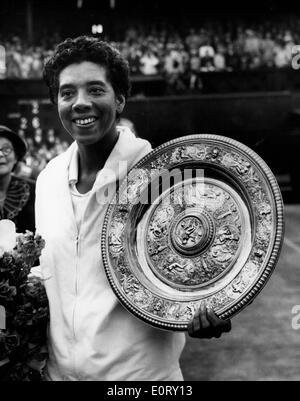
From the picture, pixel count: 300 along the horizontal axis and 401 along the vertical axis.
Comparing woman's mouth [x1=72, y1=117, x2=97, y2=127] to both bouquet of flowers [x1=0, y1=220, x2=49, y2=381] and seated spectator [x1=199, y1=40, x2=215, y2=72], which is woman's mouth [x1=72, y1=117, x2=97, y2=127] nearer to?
bouquet of flowers [x1=0, y1=220, x2=49, y2=381]

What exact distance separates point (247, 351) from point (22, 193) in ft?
6.18

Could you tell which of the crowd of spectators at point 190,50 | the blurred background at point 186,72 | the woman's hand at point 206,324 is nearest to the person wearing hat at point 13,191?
the woman's hand at point 206,324

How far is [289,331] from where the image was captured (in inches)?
157

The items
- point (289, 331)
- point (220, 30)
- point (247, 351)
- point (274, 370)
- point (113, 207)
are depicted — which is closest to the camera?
point (113, 207)

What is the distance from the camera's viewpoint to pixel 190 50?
31.8 ft

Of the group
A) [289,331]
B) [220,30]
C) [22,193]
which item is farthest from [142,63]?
[22,193]

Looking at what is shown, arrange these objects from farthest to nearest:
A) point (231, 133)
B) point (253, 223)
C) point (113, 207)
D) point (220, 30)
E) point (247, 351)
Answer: point (220, 30)
point (231, 133)
point (247, 351)
point (113, 207)
point (253, 223)

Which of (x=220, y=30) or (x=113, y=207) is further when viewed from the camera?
(x=220, y=30)

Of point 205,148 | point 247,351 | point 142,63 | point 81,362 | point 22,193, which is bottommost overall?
point 247,351

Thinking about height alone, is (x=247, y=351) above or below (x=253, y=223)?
below

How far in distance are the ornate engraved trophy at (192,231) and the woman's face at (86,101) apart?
132 millimetres

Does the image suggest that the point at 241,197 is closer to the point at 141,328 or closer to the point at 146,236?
the point at 146,236

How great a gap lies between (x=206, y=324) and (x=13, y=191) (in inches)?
58.3

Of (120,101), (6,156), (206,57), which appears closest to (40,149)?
(206,57)
